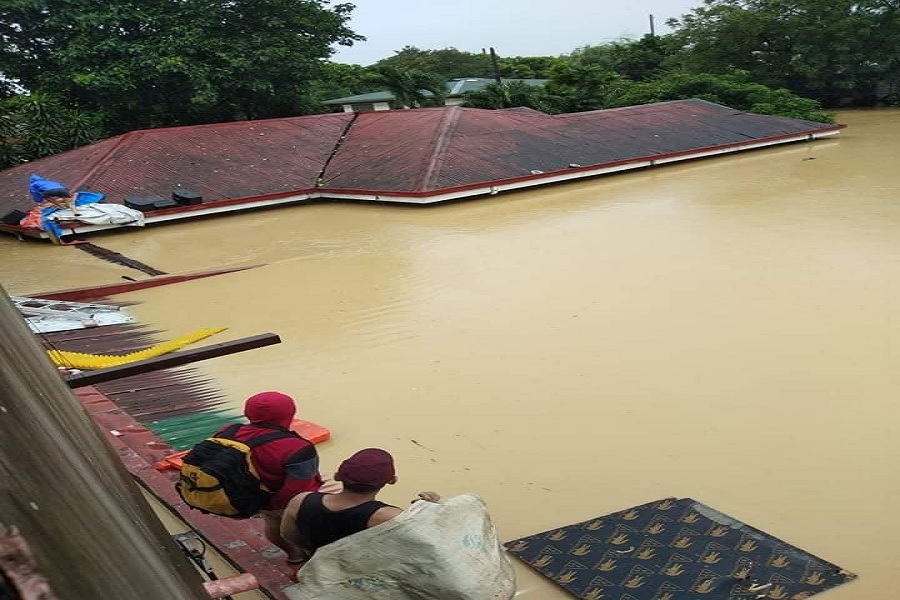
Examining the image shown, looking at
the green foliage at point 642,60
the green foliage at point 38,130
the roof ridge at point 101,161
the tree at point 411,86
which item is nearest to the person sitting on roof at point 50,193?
the roof ridge at point 101,161

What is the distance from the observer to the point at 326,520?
2680mm

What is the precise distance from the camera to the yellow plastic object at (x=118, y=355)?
568cm

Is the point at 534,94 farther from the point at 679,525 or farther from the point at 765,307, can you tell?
the point at 679,525

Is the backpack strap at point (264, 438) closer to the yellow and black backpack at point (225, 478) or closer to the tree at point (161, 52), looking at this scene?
the yellow and black backpack at point (225, 478)

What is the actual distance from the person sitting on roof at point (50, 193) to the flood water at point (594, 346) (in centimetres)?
79

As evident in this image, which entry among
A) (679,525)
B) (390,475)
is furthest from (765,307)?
(390,475)

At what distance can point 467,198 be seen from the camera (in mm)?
13375

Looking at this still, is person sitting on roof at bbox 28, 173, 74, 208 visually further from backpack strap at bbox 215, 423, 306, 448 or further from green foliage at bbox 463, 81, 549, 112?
green foliage at bbox 463, 81, 549, 112

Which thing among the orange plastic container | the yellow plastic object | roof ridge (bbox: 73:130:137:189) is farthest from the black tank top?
roof ridge (bbox: 73:130:137:189)

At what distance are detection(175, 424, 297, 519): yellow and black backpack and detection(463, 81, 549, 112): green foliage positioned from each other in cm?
1813

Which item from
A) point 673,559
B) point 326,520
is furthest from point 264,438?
point 673,559

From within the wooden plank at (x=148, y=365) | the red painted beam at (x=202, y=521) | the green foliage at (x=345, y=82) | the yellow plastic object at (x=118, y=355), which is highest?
the green foliage at (x=345, y=82)

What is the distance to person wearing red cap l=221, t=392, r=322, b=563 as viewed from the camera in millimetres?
2842

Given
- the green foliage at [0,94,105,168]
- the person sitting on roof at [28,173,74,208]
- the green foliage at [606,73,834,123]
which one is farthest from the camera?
the green foliage at [606,73,834,123]
